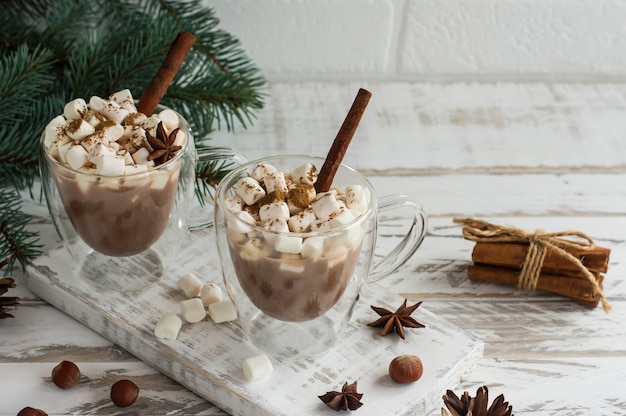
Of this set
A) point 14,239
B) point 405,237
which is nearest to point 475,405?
point 405,237

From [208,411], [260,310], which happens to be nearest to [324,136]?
[260,310]

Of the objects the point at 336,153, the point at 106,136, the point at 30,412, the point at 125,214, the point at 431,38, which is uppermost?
the point at 431,38

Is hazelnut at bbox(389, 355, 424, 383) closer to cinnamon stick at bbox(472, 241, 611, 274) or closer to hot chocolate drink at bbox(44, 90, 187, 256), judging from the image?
cinnamon stick at bbox(472, 241, 611, 274)

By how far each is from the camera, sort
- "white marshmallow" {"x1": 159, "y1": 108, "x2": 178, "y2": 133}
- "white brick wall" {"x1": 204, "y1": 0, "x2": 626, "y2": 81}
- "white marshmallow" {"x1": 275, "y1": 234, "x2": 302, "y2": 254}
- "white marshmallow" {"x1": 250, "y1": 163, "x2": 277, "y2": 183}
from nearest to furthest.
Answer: "white marshmallow" {"x1": 275, "y1": 234, "x2": 302, "y2": 254}
"white marshmallow" {"x1": 250, "y1": 163, "x2": 277, "y2": 183}
"white marshmallow" {"x1": 159, "y1": 108, "x2": 178, "y2": 133}
"white brick wall" {"x1": 204, "y1": 0, "x2": 626, "y2": 81}

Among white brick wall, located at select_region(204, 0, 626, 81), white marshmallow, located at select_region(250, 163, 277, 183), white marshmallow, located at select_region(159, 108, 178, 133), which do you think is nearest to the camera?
white marshmallow, located at select_region(250, 163, 277, 183)

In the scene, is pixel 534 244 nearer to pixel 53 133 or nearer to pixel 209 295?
pixel 209 295

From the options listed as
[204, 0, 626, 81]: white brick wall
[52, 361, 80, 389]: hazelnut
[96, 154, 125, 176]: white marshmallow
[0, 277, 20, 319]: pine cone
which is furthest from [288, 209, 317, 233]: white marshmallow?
[204, 0, 626, 81]: white brick wall

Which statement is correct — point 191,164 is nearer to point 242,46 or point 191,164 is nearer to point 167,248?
point 167,248
